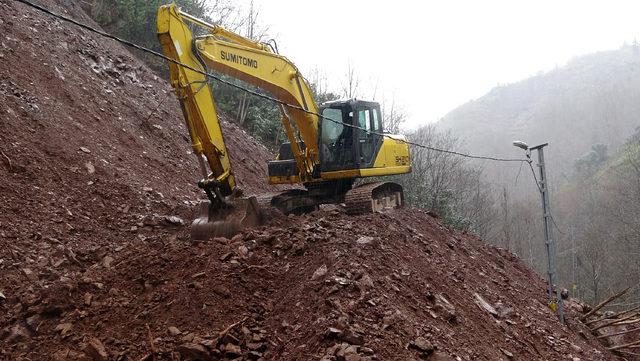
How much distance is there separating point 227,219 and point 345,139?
3.08 meters

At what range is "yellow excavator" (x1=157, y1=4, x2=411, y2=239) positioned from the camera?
22.7 feet

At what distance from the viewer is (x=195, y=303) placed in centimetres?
512

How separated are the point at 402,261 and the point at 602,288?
26715 mm

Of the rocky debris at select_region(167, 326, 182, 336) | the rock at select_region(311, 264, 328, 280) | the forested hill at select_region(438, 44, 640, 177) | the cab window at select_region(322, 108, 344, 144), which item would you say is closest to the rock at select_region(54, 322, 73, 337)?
the rocky debris at select_region(167, 326, 182, 336)

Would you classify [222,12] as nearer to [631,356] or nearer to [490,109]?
[631,356]

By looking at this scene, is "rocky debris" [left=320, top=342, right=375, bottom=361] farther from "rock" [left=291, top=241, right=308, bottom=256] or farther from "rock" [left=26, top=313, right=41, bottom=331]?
"rock" [left=26, top=313, right=41, bottom=331]

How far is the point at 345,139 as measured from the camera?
9.50 m

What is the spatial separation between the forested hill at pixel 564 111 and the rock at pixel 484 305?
52670 mm

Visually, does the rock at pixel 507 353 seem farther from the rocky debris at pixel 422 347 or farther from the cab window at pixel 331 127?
the cab window at pixel 331 127

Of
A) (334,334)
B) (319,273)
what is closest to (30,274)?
(319,273)

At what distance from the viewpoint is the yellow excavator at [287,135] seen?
22.7 feet

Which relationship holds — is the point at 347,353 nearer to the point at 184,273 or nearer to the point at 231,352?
the point at 231,352

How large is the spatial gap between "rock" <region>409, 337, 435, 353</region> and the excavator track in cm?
443

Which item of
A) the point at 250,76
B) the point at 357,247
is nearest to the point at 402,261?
the point at 357,247
